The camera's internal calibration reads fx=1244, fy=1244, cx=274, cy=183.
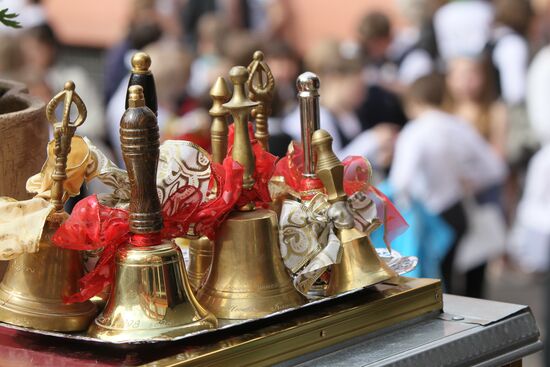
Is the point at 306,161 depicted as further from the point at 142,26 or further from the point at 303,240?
the point at 142,26

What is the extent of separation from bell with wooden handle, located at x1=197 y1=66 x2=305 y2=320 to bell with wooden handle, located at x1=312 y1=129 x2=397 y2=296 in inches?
3.6

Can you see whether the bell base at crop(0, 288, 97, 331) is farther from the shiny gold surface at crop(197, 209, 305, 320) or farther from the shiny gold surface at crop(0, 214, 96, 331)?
the shiny gold surface at crop(197, 209, 305, 320)

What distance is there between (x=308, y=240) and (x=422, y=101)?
14.3ft

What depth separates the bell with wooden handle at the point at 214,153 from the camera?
208 cm

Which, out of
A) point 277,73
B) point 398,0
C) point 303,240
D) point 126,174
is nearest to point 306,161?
point 303,240

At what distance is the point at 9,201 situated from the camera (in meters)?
1.87

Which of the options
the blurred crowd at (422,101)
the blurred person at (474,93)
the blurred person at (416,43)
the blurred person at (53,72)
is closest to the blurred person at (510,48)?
the blurred crowd at (422,101)

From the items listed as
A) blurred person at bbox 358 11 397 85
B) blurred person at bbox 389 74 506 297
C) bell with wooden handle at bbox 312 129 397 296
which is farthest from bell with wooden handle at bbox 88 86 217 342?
blurred person at bbox 358 11 397 85

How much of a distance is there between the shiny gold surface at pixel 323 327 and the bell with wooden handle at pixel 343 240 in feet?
0.12

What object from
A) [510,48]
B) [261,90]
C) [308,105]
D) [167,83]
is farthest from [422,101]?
[308,105]

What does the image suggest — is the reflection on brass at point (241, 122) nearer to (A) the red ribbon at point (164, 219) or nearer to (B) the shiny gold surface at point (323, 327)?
(A) the red ribbon at point (164, 219)

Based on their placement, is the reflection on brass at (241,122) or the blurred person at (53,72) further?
the blurred person at (53,72)

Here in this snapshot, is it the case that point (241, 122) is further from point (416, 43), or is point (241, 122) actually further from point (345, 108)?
point (416, 43)

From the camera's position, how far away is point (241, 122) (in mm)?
2010
